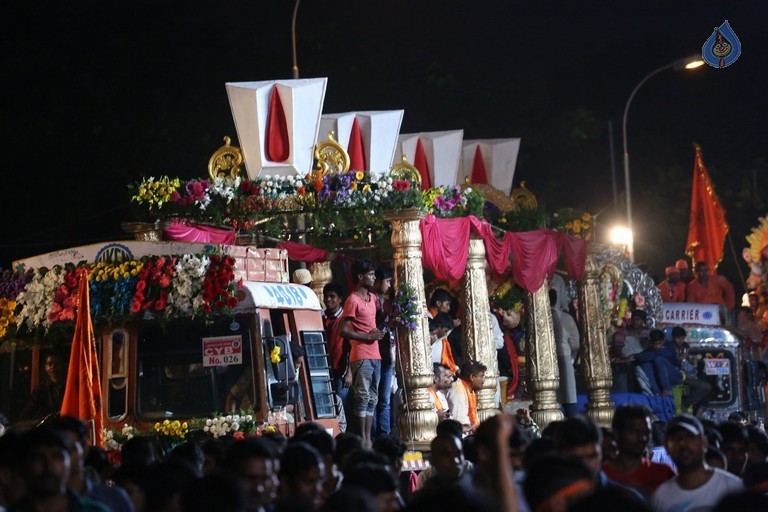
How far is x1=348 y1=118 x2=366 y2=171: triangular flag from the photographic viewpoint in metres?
22.0

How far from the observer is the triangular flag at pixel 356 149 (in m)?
22.0

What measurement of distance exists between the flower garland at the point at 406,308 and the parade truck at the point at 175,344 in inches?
98.3

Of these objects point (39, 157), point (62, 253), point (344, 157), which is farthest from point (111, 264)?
point (39, 157)

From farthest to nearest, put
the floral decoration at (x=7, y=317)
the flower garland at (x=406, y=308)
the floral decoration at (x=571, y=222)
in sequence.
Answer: the floral decoration at (x=571, y=222) < the flower garland at (x=406, y=308) < the floral decoration at (x=7, y=317)

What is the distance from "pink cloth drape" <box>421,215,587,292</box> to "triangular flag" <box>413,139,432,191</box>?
2.11 metres

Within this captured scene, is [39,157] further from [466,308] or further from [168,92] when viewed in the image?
[466,308]

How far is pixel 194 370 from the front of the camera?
1491 centimetres

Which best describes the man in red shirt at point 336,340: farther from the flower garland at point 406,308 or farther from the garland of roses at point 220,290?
the garland of roses at point 220,290

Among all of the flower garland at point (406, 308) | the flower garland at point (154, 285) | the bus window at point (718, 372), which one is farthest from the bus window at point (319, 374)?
the bus window at point (718, 372)

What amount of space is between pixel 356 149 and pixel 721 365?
7.45m

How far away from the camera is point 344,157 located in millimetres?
19453

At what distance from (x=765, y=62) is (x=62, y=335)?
4407 cm

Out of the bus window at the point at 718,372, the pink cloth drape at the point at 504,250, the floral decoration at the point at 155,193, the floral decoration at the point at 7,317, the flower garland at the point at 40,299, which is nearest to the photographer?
the flower garland at the point at 40,299

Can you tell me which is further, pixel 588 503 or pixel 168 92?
pixel 168 92
